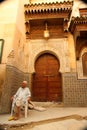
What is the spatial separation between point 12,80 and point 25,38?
264cm

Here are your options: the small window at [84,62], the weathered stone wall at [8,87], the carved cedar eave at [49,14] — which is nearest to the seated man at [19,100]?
the weathered stone wall at [8,87]

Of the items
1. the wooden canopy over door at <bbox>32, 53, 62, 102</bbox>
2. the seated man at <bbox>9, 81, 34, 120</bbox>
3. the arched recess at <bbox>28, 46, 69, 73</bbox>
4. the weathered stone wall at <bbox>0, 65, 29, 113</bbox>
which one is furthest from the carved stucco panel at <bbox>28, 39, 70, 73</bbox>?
the seated man at <bbox>9, 81, 34, 120</bbox>

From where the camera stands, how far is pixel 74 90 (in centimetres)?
613

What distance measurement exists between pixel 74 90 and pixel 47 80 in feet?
4.35

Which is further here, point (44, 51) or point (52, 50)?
point (44, 51)

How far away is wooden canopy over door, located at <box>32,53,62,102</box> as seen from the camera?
21.5ft

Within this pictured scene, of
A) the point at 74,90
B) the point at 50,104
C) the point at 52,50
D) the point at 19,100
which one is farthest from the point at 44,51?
the point at 19,100

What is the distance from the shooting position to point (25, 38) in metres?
6.93

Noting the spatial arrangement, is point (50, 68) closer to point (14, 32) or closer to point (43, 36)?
point (43, 36)

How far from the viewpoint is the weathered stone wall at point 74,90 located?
603cm

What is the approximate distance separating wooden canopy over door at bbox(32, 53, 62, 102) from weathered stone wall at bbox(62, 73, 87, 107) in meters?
0.44

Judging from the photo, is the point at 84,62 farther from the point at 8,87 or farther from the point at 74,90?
the point at 8,87

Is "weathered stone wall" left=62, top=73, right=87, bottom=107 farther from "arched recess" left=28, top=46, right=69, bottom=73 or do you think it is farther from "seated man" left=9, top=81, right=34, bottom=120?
"seated man" left=9, top=81, right=34, bottom=120

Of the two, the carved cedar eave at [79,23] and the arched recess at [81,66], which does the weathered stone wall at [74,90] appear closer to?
the arched recess at [81,66]
